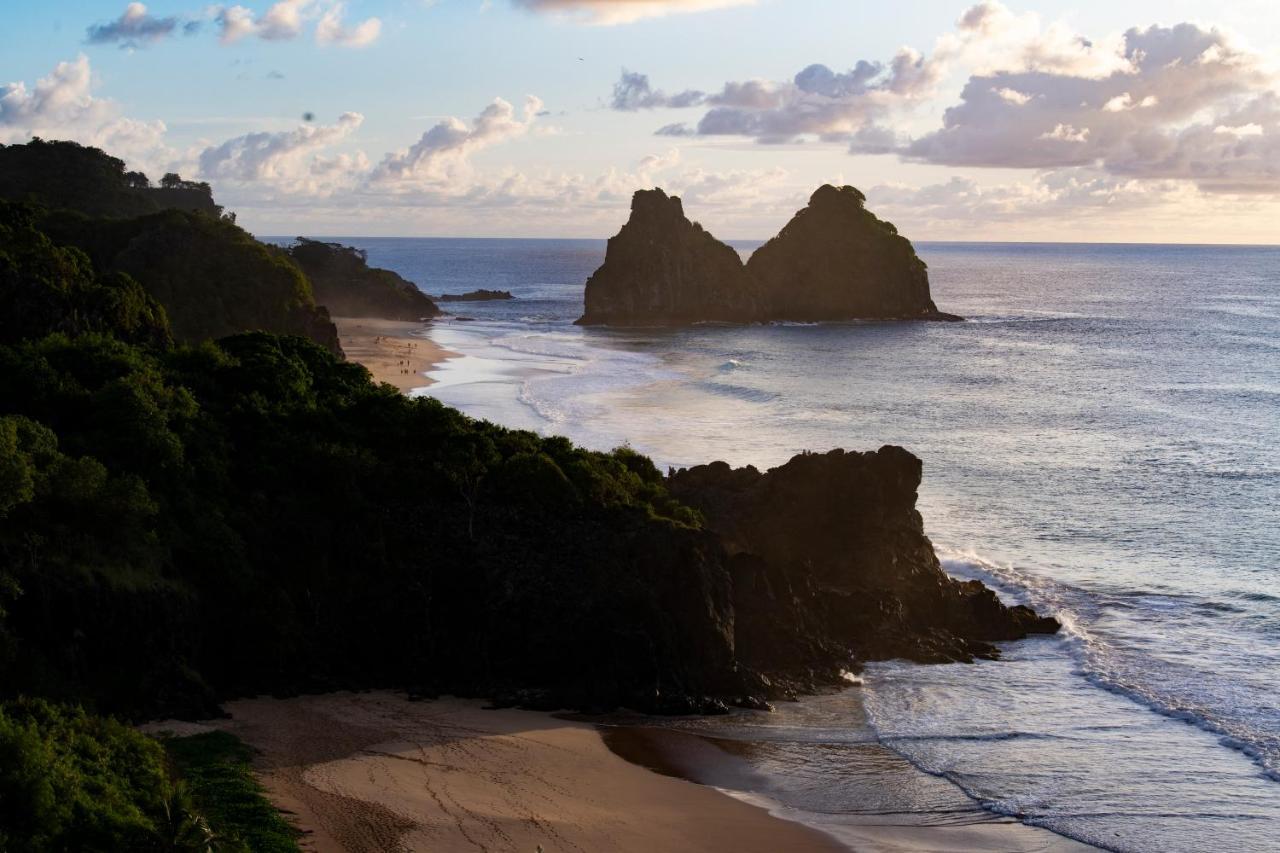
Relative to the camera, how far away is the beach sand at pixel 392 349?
75875mm

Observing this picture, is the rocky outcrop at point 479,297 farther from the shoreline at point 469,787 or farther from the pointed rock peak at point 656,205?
the shoreline at point 469,787

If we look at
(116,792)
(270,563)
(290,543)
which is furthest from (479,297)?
(116,792)

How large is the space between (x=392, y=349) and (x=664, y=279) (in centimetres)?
5080

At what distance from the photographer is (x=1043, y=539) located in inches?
1599

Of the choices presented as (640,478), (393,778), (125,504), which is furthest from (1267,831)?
(125,504)

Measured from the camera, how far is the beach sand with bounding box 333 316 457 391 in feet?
249

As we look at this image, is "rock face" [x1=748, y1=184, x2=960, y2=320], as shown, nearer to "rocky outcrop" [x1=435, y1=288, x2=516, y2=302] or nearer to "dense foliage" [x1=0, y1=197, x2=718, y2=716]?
"rocky outcrop" [x1=435, y1=288, x2=516, y2=302]

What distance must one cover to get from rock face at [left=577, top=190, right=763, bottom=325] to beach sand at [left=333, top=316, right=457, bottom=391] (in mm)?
22582

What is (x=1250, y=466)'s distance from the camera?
52156 mm

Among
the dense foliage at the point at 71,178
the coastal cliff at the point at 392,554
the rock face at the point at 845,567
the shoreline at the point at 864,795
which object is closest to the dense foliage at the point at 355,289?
the dense foliage at the point at 71,178

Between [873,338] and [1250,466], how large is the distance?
6585 cm

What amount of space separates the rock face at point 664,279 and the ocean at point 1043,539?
28255 mm

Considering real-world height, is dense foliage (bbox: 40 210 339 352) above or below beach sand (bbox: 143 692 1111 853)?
above

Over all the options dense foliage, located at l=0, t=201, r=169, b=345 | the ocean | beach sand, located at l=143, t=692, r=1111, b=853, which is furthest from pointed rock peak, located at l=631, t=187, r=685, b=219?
beach sand, located at l=143, t=692, r=1111, b=853
